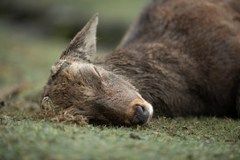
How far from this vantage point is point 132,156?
6.34 feet

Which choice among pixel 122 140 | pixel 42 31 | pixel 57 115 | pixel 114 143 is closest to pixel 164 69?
pixel 57 115

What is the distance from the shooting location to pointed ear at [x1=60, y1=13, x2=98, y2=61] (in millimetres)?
3803

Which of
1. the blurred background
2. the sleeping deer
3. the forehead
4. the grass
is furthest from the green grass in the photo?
the blurred background

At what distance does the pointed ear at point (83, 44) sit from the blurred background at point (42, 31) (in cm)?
202

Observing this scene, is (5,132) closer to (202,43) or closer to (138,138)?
(138,138)

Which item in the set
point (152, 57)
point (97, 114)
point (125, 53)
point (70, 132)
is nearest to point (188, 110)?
point (152, 57)

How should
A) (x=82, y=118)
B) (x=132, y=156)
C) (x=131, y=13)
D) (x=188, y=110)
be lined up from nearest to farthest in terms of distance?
(x=132, y=156) → (x=82, y=118) → (x=188, y=110) → (x=131, y=13)

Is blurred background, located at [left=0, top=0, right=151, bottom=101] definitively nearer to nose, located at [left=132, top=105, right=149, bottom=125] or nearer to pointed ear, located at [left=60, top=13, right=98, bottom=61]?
pointed ear, located at [left=60, top=13, right=98, bottom=61]

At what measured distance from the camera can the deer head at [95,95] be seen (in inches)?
115

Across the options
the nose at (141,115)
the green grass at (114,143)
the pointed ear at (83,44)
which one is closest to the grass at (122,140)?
the green grass at (114,143)

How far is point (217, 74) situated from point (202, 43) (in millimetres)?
575

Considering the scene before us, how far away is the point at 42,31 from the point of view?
16062 millimetres

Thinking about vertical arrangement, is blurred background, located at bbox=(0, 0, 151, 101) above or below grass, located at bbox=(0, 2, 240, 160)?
above

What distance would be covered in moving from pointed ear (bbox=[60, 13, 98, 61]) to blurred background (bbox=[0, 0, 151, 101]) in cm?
202
